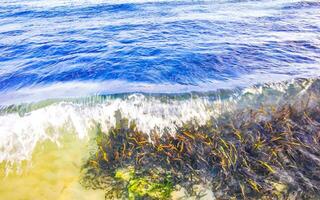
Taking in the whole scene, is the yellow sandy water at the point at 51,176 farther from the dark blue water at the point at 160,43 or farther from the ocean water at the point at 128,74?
the dark blue water at the point at 160,43

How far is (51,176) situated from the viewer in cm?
427

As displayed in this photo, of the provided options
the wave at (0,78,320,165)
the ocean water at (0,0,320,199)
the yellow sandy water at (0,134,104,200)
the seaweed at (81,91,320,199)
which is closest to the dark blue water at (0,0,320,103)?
the ocean water at (0,0,320,199)

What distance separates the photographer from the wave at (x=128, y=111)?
16.1 ft

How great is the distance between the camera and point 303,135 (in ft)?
15.1

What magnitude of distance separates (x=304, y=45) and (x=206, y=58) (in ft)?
9.73

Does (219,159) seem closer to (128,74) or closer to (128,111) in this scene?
(128,111)

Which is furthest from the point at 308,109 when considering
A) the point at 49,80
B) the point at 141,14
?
the point at 141,14

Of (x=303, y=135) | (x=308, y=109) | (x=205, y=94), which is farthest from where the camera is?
(x=205, y=94)

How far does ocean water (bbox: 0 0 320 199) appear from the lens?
185 inches

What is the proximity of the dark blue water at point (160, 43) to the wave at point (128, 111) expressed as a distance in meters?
0.63

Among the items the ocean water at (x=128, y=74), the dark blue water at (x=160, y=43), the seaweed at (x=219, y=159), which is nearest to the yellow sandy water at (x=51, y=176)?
the ocean water at (x=128, y=74)

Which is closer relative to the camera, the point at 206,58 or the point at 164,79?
the point at 164,79

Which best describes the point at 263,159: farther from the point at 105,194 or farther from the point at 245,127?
the point at 105,194

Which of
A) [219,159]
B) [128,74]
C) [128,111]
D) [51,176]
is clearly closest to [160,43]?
[128,74]
